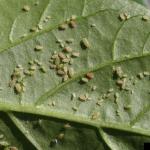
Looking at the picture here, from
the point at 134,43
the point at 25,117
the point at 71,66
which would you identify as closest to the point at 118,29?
the point at 134,43

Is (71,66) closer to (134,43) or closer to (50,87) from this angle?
(50,87)

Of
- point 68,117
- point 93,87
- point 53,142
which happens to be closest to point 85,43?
point 93,87

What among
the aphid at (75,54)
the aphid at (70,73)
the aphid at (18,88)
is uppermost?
the aphid at (75,54)

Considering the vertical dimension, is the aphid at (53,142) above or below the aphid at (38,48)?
below

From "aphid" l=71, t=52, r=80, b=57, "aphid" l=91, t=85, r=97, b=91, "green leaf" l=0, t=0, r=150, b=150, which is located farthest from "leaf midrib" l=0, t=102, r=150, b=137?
"aphid" l=71, t=52, r=80, b=57

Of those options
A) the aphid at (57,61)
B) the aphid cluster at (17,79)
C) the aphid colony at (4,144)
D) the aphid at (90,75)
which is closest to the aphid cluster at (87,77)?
the aphid at (90,75)

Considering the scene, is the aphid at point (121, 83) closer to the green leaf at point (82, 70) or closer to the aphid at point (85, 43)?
the green leaf at point (82, 70)

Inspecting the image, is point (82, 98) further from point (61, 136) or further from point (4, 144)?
point (4, 144)

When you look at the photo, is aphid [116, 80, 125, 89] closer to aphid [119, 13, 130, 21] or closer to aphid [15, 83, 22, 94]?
aphid [119, 13, 130, 21]
